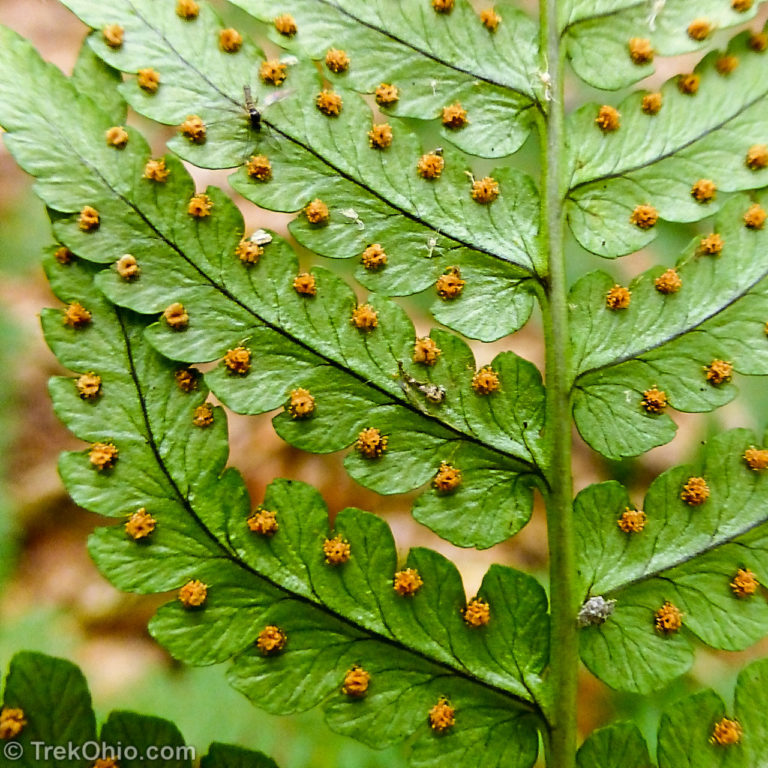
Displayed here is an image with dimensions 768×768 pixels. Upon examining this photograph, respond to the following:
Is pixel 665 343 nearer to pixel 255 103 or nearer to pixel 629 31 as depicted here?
pixel 629 31

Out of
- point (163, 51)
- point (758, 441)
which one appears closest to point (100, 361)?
point (163, 51)

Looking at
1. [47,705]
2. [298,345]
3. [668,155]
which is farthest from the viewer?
[668,155]

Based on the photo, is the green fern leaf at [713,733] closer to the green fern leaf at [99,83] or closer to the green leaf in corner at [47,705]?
the green leaf in corner at [47,705]

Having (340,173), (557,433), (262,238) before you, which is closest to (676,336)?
(557,433)

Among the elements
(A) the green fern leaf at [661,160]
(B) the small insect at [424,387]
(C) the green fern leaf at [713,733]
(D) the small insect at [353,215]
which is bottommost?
(C) the green fern leaf at [713,733]

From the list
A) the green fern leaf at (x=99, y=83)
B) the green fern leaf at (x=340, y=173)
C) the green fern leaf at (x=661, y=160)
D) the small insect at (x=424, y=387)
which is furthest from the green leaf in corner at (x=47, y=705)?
the green fern leaf at (x=661, y=160)

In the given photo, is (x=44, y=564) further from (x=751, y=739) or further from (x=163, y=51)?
(x=751, y=739)
